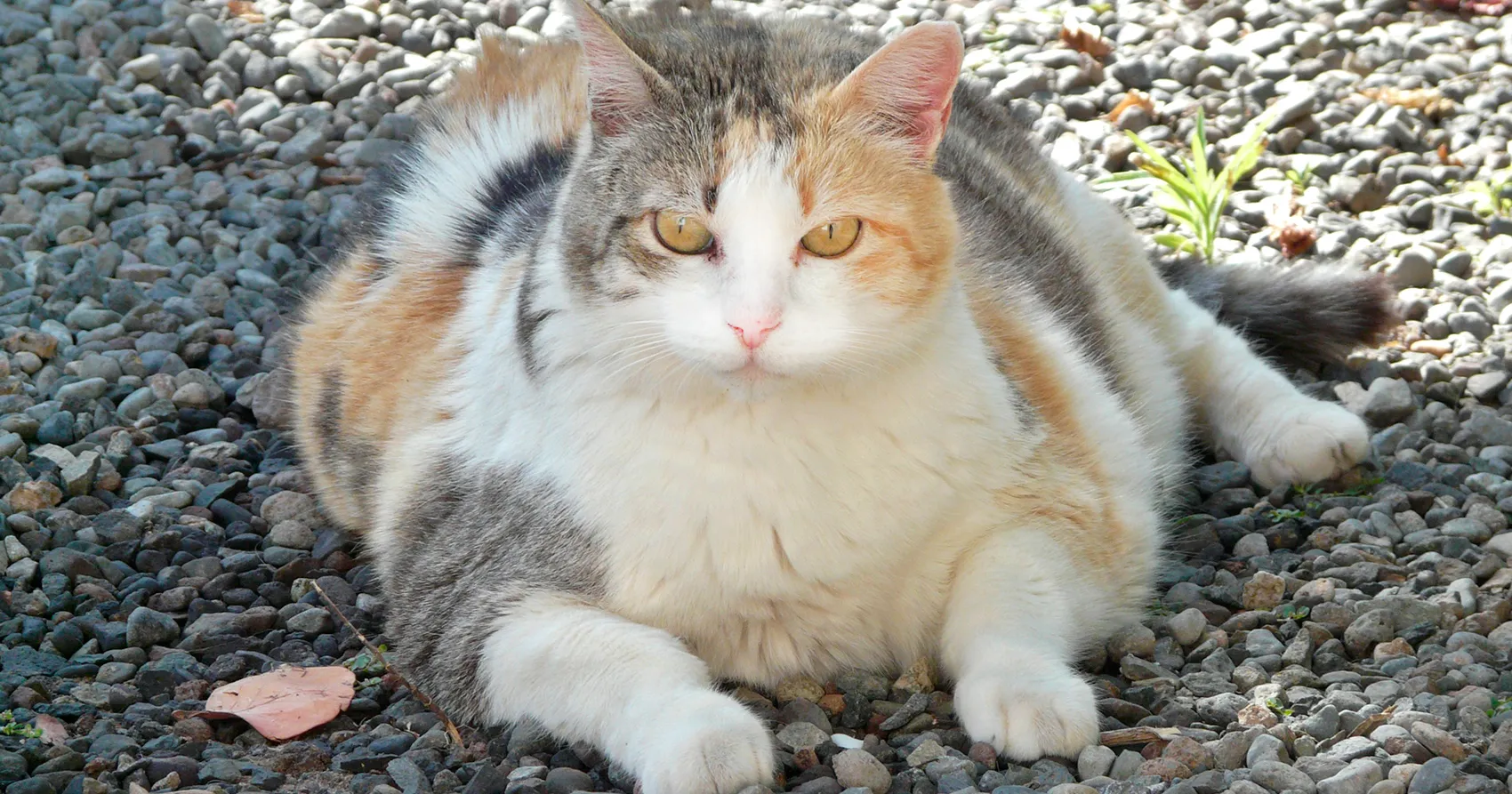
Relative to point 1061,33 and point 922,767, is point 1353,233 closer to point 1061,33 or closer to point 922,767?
point 1061,33

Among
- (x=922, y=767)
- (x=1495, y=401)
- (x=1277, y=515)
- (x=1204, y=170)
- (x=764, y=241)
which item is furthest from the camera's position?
(x=1204, y=170)

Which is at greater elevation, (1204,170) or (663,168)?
(663,168)

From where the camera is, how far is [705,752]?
99.2 inches

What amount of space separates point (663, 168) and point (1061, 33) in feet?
13.2

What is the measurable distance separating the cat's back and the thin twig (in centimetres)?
26

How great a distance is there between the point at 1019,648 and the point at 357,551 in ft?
5.79

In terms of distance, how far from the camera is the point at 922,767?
2686 mm

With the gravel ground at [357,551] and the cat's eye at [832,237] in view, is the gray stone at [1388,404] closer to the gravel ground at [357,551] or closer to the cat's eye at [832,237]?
the gravel ground at [357,551]

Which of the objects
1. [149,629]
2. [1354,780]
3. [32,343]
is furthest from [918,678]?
[32,343]

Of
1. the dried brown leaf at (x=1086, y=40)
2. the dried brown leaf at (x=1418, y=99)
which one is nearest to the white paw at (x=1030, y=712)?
the dried brown leaf at (x=1418, y=99)

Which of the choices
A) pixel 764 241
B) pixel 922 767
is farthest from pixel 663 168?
pixel 922 767

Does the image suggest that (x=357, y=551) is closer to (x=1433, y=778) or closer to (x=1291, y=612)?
(x=1291, y=612)

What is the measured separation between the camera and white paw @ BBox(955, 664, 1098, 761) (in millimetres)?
2645

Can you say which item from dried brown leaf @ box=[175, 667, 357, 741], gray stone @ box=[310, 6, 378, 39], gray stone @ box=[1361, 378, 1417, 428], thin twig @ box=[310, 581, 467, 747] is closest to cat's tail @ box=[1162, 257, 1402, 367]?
gray stone @ box=[1361, 378, 1417, 428]
